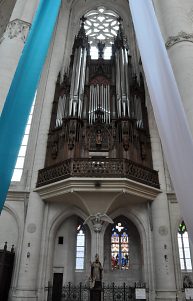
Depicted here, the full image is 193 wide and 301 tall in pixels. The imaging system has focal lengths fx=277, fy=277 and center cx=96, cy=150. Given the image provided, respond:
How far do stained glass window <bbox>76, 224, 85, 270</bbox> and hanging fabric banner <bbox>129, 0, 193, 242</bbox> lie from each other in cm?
974

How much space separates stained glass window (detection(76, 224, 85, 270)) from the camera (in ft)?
41.2

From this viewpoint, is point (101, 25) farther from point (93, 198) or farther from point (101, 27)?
point (93, 198)

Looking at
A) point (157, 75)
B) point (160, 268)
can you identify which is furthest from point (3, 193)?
point (160, 268)

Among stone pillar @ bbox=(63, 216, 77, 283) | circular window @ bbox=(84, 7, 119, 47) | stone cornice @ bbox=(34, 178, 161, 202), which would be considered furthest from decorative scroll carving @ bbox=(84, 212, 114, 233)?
circular window @ bbox=(84, 7, 119, 47)

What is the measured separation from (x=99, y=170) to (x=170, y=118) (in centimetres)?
702

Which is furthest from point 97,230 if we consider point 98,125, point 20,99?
point 20,99

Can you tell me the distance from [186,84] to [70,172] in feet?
19.3

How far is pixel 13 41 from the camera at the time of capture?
8078 millimetres

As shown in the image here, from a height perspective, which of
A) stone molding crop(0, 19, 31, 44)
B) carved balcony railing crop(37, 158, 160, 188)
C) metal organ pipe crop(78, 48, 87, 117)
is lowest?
carved balcony railing crop(37, 158, 160, 188)

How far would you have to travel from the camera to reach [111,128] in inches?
508

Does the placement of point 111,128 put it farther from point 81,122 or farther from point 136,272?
point 136,272

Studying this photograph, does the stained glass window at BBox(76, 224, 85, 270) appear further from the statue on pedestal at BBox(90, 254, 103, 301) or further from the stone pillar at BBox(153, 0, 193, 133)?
the stone pillar at BBox(153, 0, 193, 133)

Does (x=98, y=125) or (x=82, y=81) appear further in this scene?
(x=82, y=81)

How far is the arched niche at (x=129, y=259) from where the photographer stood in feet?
40.0
